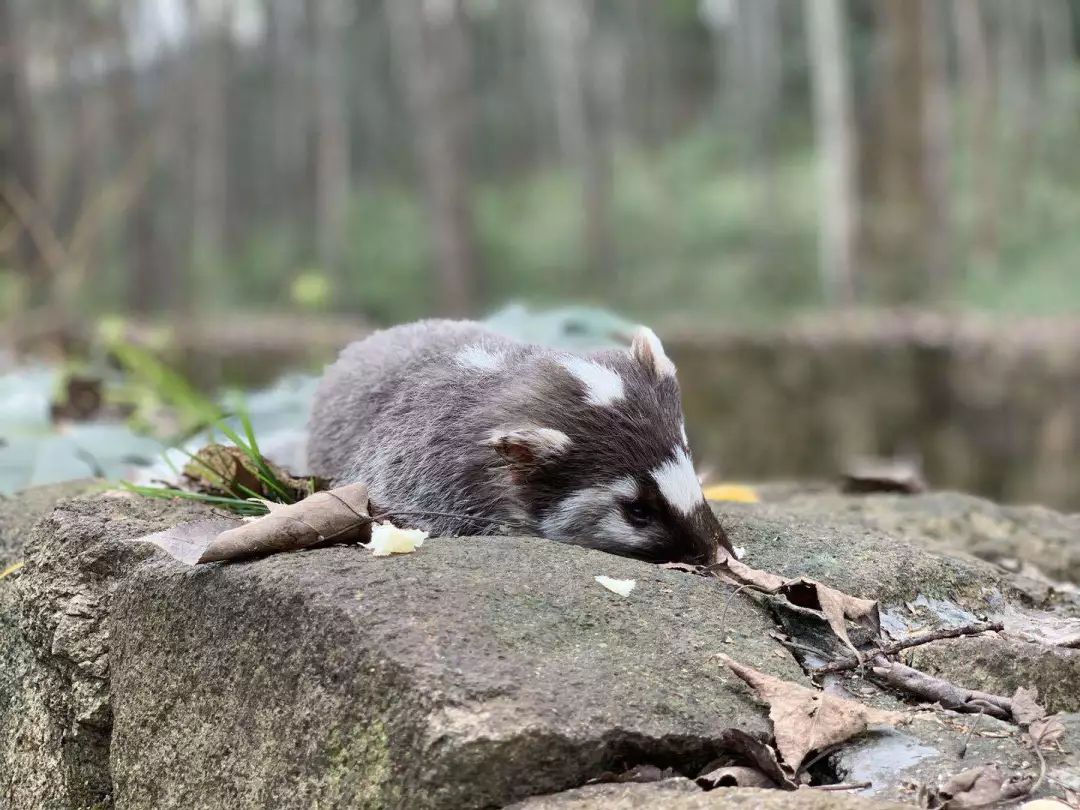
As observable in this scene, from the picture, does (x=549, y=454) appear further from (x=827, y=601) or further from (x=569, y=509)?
(x=827, y=601)

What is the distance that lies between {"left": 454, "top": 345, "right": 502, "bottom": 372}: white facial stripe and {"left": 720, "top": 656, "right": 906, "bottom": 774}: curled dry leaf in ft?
5.22

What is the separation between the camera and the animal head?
324cm

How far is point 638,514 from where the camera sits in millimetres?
3295

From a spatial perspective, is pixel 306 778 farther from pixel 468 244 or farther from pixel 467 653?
pixel 468 244

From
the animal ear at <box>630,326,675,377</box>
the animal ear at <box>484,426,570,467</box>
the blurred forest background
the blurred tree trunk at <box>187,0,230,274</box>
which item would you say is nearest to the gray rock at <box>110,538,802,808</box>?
the animal ear at <box>484,426,570,467</box>

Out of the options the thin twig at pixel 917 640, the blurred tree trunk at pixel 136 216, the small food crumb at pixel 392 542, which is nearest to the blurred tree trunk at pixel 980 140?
the blurred tree trunk at pixel 136 216

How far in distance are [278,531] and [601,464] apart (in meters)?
1.02

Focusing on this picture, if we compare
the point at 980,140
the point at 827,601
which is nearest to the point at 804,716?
the point at 827,601

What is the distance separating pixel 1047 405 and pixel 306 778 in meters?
7.86

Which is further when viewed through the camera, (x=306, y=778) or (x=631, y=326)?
(x=631, y=326)

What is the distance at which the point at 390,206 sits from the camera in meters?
43.0

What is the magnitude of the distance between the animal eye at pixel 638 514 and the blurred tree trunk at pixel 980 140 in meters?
28.1

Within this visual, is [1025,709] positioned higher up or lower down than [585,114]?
lower down

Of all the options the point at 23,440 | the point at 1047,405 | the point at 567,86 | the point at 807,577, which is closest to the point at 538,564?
the point at 807,577
